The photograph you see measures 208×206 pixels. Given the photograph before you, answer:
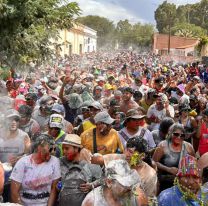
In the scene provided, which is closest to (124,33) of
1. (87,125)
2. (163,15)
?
(163,15)

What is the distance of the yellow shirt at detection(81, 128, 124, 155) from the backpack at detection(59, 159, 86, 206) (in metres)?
1.26

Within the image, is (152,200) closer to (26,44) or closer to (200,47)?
(26,44)

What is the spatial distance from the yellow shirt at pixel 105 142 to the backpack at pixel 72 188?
126cm

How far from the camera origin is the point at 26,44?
35.1 feet

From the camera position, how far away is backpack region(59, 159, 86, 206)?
4.18 metres

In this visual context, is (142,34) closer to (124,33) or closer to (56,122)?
(124,33)

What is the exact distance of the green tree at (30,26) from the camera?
9.66m

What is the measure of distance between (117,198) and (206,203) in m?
0.84

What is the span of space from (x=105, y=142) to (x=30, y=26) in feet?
18.4

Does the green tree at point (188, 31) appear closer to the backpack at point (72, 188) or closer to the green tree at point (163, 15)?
the green tree at point (163, 15)

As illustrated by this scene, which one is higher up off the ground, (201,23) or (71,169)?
(201,23)

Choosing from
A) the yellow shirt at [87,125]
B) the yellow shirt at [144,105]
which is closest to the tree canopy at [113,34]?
the yellow shirt at [144,105]

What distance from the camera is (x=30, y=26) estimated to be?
1059 cm

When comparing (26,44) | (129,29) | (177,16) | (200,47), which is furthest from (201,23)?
(26,44)
